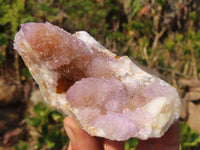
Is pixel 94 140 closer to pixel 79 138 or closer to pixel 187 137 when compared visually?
pixel 79 138

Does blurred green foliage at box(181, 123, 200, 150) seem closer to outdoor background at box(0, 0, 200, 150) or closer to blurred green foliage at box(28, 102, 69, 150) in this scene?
outdoor background at box(0, 0, 200, 150)

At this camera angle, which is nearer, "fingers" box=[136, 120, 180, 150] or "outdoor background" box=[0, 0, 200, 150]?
"fingers" box=[136, 120, 180, 150]

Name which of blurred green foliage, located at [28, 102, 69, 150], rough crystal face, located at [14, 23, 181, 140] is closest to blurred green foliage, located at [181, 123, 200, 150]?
blurred green foliage, located at [28, 102, 69, 150]

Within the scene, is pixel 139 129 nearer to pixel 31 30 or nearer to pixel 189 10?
pixel 31 30

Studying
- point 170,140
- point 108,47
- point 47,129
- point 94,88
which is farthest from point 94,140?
point 108,47

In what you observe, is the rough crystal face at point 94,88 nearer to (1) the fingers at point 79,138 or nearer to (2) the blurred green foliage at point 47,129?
(1) the fingers at point 79,138
